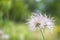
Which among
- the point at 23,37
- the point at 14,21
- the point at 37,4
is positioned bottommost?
the point at 23,37

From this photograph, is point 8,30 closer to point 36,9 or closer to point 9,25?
point 9,25

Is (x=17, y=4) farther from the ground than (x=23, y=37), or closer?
farther from the ground

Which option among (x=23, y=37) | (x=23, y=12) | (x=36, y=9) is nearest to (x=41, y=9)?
(x=36, y=9)

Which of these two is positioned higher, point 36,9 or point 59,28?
point 36,9

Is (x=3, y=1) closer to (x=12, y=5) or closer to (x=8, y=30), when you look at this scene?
(x=12, y=5)

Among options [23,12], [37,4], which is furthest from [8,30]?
[37,4]
